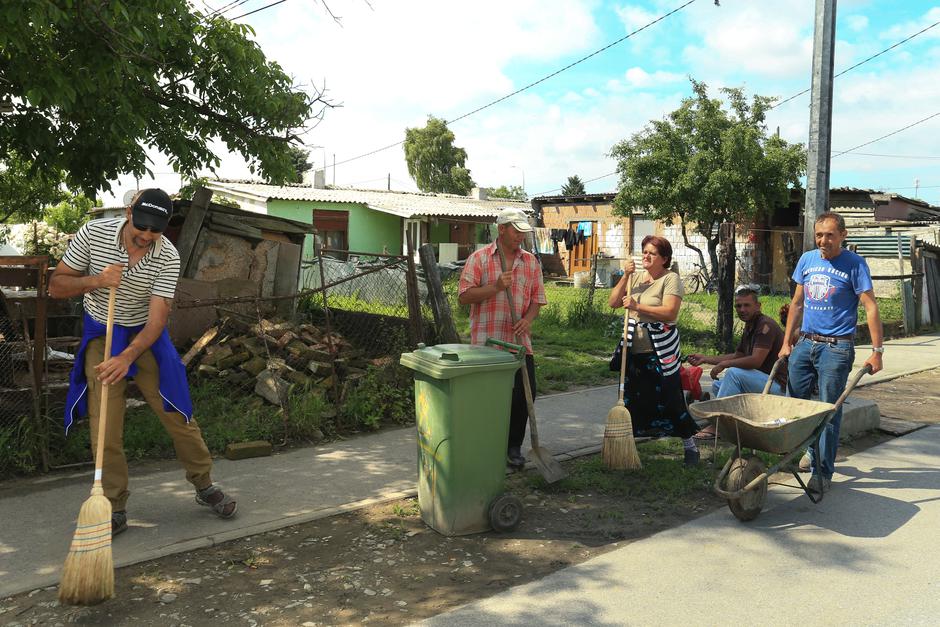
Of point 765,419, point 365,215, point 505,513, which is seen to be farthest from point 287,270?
point 365,215

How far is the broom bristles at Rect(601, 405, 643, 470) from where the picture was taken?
523 cm

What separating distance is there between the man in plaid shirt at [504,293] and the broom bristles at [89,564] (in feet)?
8.55

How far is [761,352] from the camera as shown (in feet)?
19.5

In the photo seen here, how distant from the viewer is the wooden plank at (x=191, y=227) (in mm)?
8766

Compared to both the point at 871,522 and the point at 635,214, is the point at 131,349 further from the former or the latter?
the point at 635,214

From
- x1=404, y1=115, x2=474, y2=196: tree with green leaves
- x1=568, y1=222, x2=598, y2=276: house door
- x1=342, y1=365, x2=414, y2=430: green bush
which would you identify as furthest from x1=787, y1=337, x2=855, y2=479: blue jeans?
x1=404, y1=115, x2=474, y2=196: tree with green leaves

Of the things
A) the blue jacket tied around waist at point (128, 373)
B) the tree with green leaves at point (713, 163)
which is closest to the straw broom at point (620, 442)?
the blue jacket tied around waist at point (128, 373)

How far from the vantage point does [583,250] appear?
2805 centimetres

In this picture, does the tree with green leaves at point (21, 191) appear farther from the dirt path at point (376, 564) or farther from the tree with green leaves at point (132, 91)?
the dirt path at point (376, 564)

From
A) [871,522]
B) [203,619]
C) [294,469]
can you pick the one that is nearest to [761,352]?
[871,522]

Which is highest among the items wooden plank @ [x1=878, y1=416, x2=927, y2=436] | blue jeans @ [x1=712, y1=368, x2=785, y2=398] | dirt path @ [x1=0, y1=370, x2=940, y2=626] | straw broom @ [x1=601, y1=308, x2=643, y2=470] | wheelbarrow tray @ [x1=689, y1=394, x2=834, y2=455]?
blue jeans @ [x1=712, y1=368, x2=785, y2=398]

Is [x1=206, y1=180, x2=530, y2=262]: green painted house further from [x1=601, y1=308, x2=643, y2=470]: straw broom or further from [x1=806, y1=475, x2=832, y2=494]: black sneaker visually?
[x1=806, y1=475, x2=832, y2=494]: black sneaker

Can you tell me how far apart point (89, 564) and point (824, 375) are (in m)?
4.52

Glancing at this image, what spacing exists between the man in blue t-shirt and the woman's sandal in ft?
12.0
